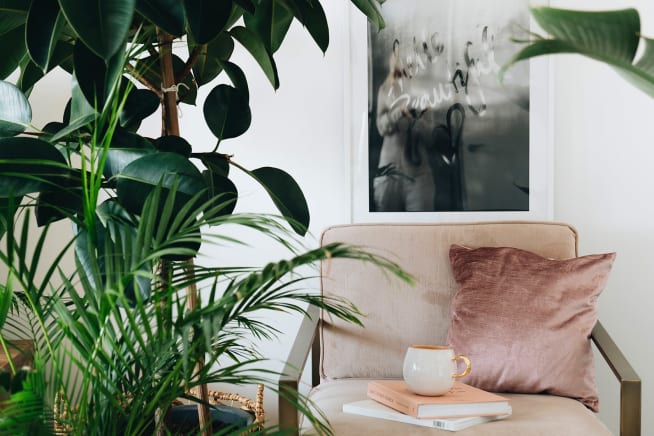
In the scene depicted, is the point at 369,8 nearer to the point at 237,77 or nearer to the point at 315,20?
the point at 315,20

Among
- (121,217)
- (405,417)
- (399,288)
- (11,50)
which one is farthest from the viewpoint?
(399,288)

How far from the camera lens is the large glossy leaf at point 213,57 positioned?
5.70ft

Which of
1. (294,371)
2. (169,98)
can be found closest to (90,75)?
(169,98)

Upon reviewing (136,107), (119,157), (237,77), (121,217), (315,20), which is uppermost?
(315,20)

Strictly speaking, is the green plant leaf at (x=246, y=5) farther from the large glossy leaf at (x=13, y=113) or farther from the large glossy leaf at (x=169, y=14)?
the large glossy leaf at (x=13, y=113)

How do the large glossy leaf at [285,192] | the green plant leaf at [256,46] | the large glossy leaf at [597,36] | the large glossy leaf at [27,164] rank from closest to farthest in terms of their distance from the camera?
the large glossy leaf at [597,36] → the large glossy leaf at [27,164] → the large glossy leaf at [285,192] → the green plant leaf at [256,46]

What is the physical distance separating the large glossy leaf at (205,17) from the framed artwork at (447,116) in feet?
3.50

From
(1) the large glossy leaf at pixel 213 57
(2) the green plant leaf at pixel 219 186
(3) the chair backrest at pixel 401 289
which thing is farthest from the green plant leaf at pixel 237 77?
(3) the chair backrest at pixel 401 289

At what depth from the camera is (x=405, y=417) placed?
5.09 ft

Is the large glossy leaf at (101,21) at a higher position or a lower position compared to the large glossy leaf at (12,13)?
lower

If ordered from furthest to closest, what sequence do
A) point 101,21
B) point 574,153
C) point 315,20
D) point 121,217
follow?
1. point 574,153
2. point 315,20
3. point 121,217
4. point 101,21

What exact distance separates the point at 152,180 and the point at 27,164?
20cm

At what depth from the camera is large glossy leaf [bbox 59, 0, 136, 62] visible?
1.06 m

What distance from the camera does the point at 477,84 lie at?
2309 millimetres
